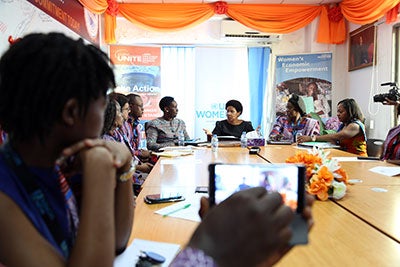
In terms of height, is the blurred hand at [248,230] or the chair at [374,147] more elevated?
the blurred hand at [248,230]

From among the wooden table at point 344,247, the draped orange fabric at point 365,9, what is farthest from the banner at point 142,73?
the wooden table at point 344,247

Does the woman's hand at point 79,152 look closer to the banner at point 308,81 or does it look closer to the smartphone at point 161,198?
the smartphone at point 161,198

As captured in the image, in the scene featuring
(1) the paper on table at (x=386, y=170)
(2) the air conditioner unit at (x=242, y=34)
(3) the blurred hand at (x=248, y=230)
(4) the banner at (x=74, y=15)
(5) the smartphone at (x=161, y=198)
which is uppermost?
(2) the air conditioner unit at (x=242, y=34)

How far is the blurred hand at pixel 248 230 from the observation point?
1.34 ft

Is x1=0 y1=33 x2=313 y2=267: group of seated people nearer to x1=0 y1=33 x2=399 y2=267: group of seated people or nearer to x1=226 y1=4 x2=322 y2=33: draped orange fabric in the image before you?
x1=0 y1=33 x2=399 y2=267: group of seated people

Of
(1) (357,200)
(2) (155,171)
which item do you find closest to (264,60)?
(2) (155,171)

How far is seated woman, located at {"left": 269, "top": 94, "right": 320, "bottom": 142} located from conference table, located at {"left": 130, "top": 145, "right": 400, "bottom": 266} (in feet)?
6.48

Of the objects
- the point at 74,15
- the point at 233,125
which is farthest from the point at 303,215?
the point at 233,125

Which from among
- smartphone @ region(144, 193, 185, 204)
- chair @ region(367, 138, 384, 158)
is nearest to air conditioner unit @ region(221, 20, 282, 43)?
chair @ region(367, 138, 384, 158)

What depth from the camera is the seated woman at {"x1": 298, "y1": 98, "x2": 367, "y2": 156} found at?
3369 millimetres

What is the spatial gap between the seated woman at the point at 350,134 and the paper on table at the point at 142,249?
2.84m

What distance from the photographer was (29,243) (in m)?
0.55

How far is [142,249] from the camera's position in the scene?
3.14 ft

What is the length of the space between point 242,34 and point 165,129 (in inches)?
81.5
